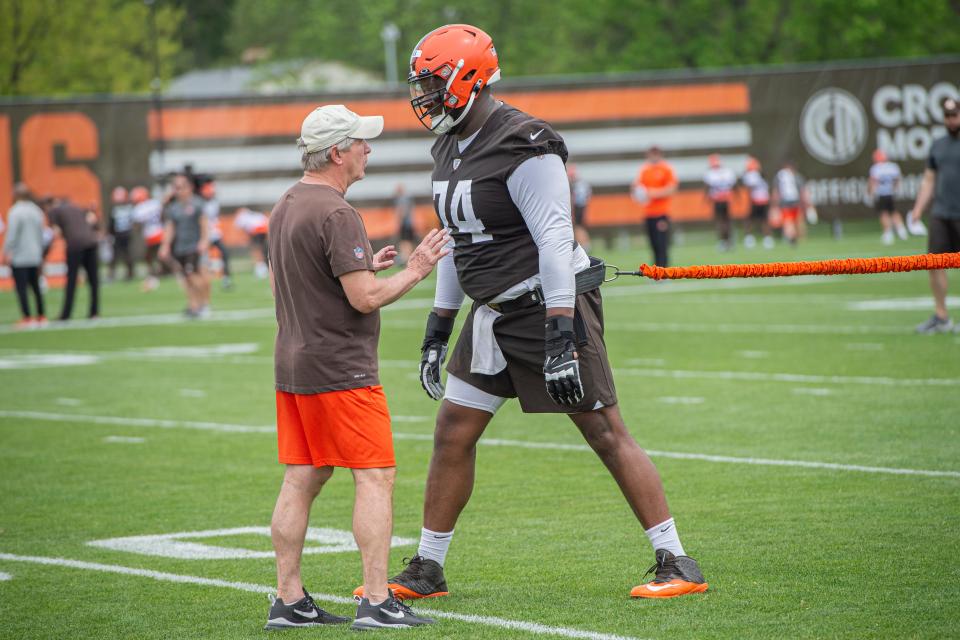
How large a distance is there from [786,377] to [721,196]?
2299cm

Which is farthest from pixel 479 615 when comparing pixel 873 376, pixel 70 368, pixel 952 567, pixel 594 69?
pixel 594 69

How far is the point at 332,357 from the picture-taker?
18.1 feet

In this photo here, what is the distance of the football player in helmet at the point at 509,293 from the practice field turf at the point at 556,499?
45cm

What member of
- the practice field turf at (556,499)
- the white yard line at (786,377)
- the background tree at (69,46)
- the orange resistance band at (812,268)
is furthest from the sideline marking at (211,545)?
the background tree at (69,46)

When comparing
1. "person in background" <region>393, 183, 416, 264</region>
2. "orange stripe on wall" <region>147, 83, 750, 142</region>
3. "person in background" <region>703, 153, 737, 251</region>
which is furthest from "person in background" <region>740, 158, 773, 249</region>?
"person in background" <region>393, 183, 416, 264</region>

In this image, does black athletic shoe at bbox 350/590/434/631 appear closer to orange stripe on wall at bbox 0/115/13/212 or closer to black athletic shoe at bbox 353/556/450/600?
black athletic shoe at bbox 353/556/450/600

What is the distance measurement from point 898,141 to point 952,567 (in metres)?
32.6

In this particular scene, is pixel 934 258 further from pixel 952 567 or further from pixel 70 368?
pixel 70 368

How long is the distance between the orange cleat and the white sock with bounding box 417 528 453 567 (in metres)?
0.81

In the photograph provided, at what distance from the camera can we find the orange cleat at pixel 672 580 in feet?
18.8

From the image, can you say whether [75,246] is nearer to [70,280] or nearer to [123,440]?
[70,280]

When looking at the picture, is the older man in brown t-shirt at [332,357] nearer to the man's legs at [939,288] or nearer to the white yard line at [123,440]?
the white yard line at [123,440]

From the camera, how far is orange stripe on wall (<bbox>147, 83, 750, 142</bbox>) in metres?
34.6

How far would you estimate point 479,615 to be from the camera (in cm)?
564
